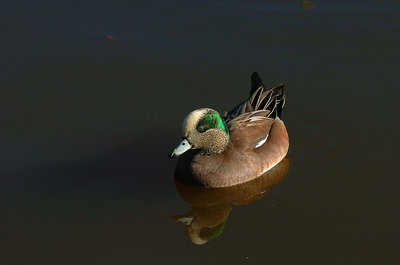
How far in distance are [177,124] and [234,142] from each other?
1.14 metres

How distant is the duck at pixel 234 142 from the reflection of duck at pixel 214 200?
9 cm

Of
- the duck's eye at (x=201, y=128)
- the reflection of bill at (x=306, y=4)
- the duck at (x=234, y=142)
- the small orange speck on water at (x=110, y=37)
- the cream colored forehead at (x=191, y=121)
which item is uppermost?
the reflection of bill at (x=306, y=4)


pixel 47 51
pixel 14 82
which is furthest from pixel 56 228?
pixel 47 51

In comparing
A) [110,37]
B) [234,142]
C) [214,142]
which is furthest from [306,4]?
[214,142]

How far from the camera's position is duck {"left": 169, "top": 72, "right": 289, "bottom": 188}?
837 cm

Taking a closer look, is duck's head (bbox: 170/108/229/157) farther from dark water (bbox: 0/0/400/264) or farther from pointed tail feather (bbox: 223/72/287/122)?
pointed tail feather (bbox: 223/72/287/122)

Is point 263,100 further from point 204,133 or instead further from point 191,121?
point 191,121

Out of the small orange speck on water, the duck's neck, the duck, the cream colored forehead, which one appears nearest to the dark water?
the small orange speck on water

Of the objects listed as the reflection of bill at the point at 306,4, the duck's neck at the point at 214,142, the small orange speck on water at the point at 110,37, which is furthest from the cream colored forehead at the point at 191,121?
the reflection of bill at the point at 306,4

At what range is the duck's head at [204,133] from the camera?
27.1 ft

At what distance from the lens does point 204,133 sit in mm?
8398

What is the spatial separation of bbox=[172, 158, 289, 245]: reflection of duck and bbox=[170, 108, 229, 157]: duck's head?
1.77ft

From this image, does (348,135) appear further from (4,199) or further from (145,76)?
(4,199)

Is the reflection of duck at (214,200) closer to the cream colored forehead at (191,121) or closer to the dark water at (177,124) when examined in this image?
the dark water at (177,124)
